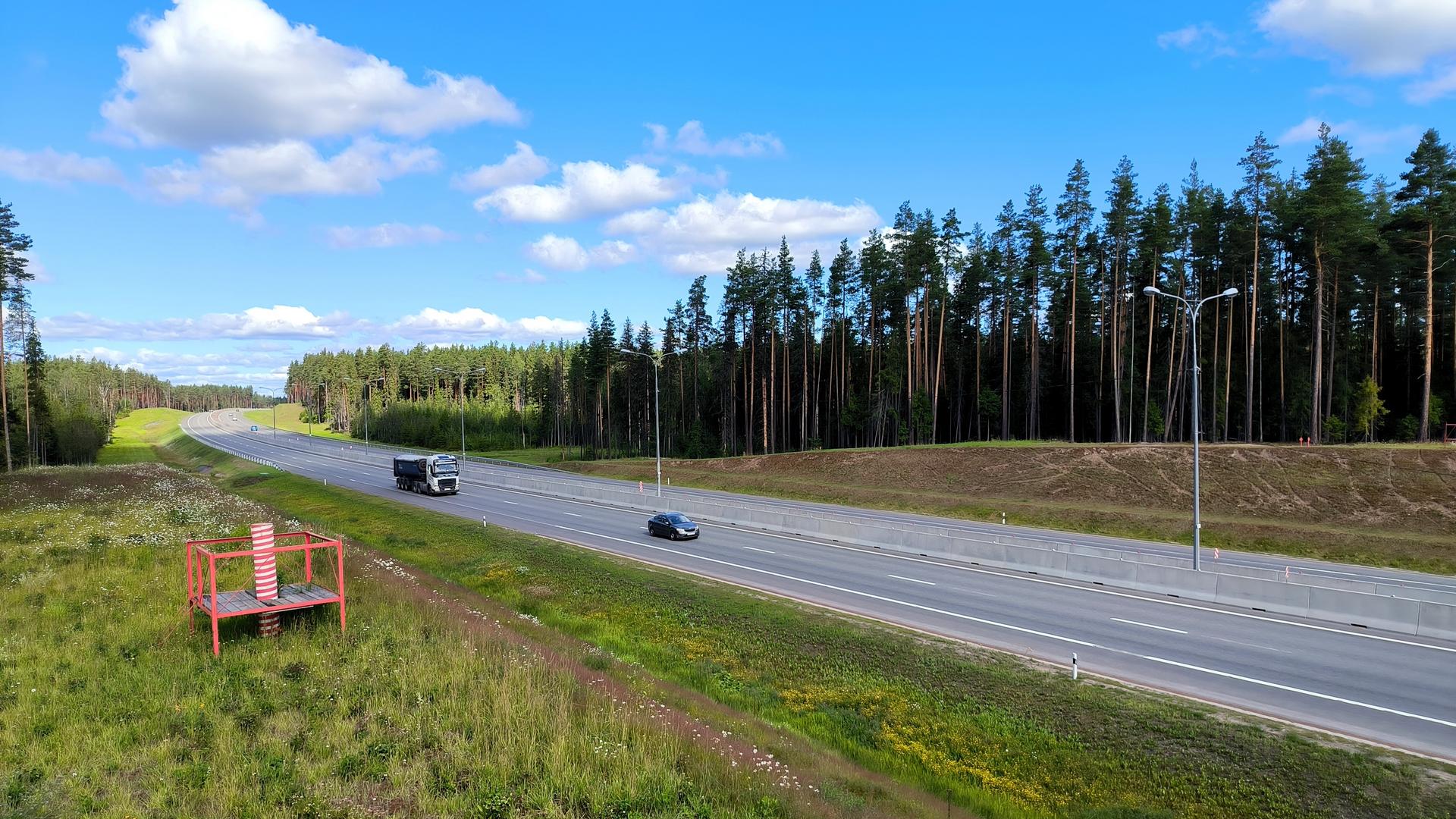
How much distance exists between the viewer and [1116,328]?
5288cm

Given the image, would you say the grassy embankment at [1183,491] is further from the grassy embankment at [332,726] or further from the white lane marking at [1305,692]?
the grassy embankment at [332,726]

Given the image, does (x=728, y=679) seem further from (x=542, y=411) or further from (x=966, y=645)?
(x=542, y=411)

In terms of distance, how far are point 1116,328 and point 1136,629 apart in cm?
4149

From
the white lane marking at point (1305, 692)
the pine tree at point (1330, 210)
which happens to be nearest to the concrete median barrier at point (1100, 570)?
the white lane marking at point (1305, 692)

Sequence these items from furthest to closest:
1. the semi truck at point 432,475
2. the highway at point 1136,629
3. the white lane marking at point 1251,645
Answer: the semi truck at point 432,475, the white lane marking at point 1251,645, the highway at point 1136,629

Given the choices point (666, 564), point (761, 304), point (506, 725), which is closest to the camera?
point (506, 725)

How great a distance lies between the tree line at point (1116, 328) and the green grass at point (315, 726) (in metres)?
49.3

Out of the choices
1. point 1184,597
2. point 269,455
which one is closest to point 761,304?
point 1184,597

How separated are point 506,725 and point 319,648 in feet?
19.0

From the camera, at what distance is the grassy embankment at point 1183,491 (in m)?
30.3

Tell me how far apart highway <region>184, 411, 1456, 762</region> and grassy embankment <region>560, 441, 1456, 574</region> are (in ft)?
8.86

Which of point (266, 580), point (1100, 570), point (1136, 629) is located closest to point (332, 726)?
point (266, 580)

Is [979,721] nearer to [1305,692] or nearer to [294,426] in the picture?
[1305,692]

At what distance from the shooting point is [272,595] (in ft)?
45.2
